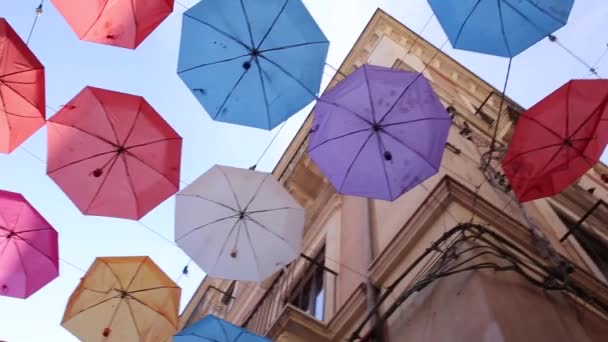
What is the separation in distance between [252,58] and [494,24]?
280 cm

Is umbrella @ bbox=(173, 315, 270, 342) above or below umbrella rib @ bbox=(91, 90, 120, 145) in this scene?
below

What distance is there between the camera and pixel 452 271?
16.5 feet

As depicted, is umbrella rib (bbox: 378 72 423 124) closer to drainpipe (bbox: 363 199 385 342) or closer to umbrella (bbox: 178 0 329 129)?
umbrella (bbox: 178 0 329 129)

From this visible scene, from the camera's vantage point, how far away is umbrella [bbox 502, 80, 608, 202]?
5.89m

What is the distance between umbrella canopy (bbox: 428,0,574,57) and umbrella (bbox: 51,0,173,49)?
327 cm

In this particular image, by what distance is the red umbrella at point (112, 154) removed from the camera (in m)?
6.25

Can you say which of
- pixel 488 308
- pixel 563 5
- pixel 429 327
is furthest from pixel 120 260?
pixel 563 5

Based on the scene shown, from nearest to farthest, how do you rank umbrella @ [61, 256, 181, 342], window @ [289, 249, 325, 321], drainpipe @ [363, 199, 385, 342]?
drainpipe @ [363, 199, 385, 342] < umbrella @ [61, 256, 181, 342] < window @ [289, 249, 325, 321]

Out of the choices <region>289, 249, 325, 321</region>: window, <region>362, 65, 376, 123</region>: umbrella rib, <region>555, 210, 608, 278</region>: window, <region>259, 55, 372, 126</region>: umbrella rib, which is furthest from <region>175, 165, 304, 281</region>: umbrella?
<region>555, 210, 608, 278</region>: window

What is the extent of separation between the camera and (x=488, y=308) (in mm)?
4453

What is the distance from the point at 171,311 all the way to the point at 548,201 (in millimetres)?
7265

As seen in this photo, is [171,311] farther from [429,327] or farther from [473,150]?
[473,150]

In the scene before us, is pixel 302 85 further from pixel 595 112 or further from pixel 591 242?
pixel 591 242

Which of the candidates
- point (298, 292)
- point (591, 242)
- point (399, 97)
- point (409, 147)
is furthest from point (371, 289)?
point (591, 242)
